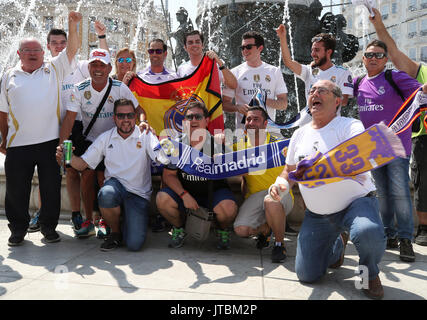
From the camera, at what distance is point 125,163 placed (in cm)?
420

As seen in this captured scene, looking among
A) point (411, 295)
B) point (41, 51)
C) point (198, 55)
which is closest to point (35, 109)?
point (41, 51)

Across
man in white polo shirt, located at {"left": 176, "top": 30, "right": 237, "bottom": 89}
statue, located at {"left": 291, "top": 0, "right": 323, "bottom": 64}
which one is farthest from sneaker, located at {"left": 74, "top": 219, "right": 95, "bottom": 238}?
statue, located at {"left": 291, "top": 0, "right": 323, "bottom": 64}

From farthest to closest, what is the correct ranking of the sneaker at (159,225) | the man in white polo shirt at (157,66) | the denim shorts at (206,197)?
the man in white polo shirt at (157,66) < the sneaker at (159,225) < the denim shorts at (206,197)

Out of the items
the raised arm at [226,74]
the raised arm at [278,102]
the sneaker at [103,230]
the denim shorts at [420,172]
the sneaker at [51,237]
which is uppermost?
the raised arm at [226,74]

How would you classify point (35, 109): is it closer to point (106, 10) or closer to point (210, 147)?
point (210, 147)

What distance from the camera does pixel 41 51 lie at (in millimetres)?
4098

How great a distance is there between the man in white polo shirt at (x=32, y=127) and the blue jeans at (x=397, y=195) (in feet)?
11.1

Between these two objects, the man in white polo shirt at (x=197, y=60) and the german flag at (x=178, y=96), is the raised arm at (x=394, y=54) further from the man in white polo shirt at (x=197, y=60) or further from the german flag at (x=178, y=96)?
the german flag at (x=178, y=96)

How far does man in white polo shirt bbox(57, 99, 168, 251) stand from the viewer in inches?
159

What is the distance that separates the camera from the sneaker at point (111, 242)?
3.92 metres

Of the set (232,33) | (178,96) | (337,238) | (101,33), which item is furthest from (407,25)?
(337,238)

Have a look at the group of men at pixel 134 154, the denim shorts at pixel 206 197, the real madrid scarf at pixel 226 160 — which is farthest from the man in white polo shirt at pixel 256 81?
the denim shorts at pixel 206 197

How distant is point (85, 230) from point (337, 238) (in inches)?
102

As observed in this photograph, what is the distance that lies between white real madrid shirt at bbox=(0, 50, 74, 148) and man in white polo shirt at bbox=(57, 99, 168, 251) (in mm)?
462
